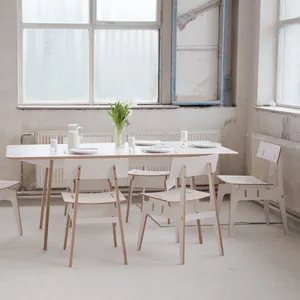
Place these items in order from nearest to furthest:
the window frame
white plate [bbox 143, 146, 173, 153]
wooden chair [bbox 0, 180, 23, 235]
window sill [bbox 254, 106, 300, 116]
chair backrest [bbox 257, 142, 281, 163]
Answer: white plate [bbox 143, 146, 173, 153], wooden chair [bbox 0, 180, 23, 235], chair backrest [bbox 257, 142, 281, 163], window sill [bbox 254, 106, 300, 116], the window frame

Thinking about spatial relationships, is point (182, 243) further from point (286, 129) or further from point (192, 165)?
point (286, 129)

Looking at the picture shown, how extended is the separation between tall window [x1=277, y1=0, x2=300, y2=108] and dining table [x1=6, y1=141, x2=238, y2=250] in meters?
1.33

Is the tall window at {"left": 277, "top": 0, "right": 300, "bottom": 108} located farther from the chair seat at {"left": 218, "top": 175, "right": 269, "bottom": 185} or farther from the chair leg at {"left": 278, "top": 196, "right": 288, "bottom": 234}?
the chair leg at {"left": 278, "top": 196, "right": 288, "bottom": 234}

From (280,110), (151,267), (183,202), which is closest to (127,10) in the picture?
(280,110)

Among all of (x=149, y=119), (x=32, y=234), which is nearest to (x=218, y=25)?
(x=149, y=119)

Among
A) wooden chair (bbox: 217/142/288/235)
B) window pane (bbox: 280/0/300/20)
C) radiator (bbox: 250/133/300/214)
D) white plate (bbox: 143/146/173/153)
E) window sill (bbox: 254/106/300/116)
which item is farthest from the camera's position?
window pane (bbox: 280/0/300/20)

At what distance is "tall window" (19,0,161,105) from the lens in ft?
20.6

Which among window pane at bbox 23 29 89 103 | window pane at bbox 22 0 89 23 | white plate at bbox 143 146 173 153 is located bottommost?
white plate at bbox 143 146 173 153

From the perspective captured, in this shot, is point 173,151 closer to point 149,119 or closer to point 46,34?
point 149,119

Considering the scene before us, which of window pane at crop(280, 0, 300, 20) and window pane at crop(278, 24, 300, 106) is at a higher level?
window pane at crop(280, 0, 300, 20)

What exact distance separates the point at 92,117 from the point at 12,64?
968 mm

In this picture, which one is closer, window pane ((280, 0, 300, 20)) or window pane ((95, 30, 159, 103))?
window pane ((280, 0, 300, 20))

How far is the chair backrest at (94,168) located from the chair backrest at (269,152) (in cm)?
156

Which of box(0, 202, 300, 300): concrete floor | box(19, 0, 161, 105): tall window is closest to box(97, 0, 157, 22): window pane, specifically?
box(19, 0, 161, 105): tall window
